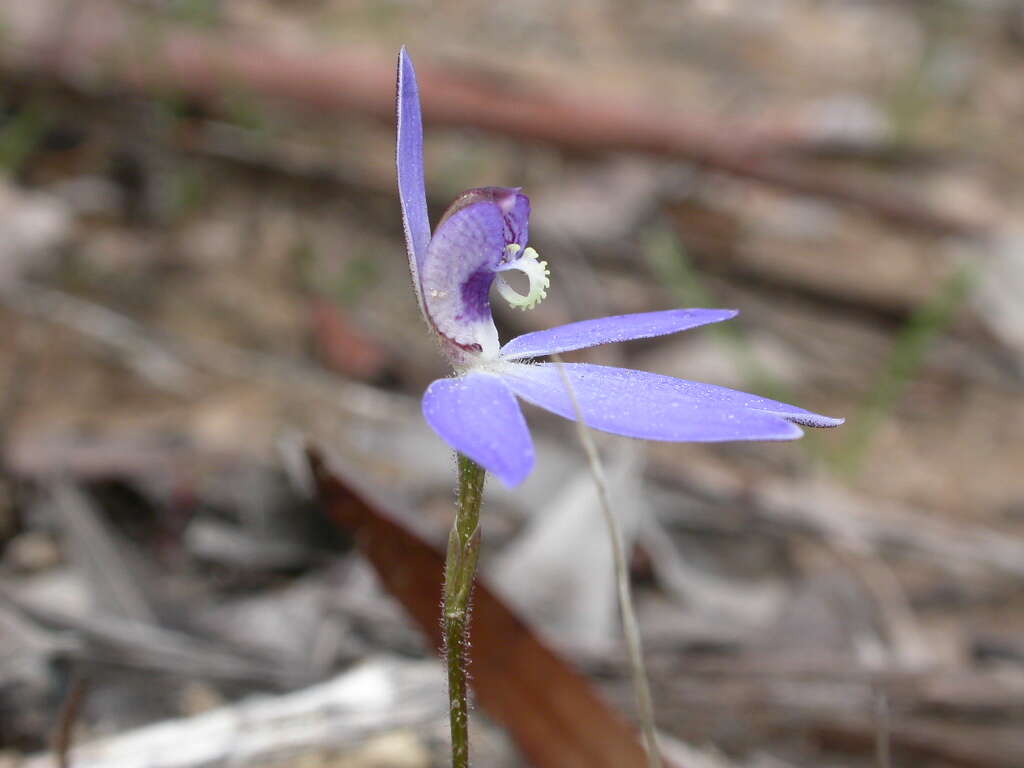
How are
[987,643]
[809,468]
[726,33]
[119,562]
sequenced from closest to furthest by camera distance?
1. [119,562]
2. [987,643]
3. [809,468]
4. [726,33]

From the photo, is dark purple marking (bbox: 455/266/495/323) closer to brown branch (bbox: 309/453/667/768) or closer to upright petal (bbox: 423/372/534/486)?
upright petal (bbox: 423/372/534/486)

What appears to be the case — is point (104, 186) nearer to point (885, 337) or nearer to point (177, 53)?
point (177, 53)

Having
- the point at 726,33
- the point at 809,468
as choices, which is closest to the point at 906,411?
the point at 809,468

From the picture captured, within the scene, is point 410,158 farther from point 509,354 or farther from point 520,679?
point 520,679

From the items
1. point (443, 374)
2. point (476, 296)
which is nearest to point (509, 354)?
point (476, 296)

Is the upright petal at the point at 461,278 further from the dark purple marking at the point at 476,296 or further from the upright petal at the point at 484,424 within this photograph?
the upright petal at the point at 484,424

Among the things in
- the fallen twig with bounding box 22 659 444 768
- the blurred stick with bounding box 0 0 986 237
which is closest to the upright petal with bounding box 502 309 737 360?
the fallen twig with bounding box 22 659 444 768

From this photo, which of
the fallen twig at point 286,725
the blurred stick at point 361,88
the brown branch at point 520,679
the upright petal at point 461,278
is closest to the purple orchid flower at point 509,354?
the upright petal at point 461,278
